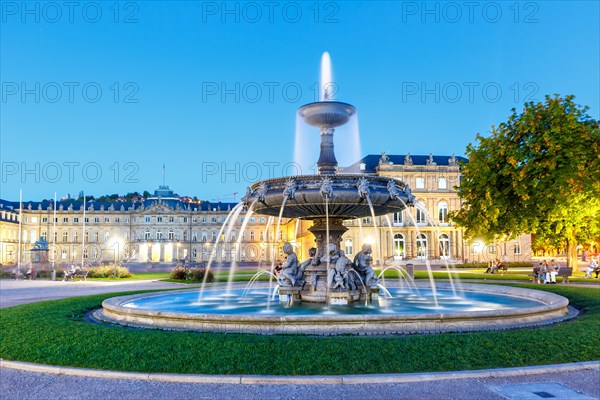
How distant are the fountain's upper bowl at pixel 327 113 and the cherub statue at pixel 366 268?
3.76 m

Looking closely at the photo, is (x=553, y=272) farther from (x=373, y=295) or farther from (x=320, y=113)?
(x=320, y=113)

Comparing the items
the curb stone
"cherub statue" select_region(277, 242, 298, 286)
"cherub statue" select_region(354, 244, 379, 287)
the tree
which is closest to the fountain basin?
"cherub statue" select_region(277, 242, 298, 286)

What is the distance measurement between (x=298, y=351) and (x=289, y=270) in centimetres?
571

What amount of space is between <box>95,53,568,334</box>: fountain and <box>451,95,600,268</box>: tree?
1067 centimetres

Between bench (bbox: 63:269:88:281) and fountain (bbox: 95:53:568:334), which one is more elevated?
fountain (bbox: 95:53:568:334)

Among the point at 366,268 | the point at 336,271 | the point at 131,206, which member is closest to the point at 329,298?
the point at 336,271

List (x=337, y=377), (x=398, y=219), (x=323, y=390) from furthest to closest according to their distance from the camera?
(x=398, y=219) < (x=337, y=377) < (x=323, y=390)

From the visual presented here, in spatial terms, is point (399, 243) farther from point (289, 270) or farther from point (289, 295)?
point (289, 295)

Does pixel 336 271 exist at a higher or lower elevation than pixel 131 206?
lower

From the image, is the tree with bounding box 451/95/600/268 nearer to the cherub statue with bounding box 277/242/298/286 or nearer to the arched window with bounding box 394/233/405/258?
the cherub statue with bounding box 277/242/298/286

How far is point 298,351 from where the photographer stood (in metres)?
7.50

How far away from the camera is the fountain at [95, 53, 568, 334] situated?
29.8 feet

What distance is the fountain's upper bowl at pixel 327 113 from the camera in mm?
13383

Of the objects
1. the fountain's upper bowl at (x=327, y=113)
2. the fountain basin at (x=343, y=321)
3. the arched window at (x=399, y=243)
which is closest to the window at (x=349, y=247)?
the arched window at (x=399, y=243)
